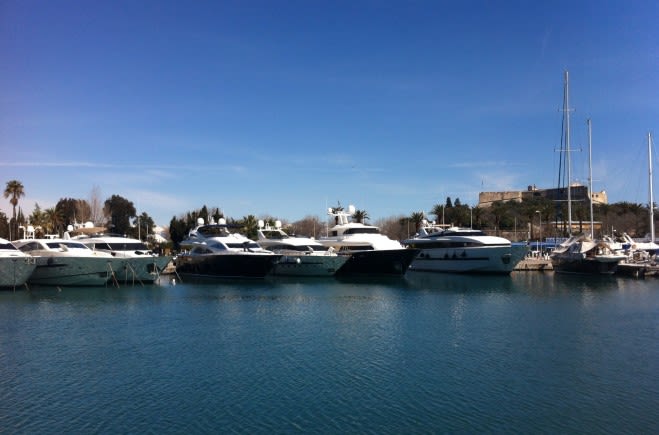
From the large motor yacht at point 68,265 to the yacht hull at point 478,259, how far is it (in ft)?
120

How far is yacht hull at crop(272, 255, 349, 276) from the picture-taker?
55469mm

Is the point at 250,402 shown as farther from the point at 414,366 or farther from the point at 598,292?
the point at 598,292

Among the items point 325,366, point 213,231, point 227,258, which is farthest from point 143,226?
point 325,366

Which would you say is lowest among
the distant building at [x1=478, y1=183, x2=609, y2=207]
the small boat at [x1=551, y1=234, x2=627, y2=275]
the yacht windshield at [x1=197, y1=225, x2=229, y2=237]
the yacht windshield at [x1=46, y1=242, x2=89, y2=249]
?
the small boat at [x1=551, y1=234, x2=627, y2=275]

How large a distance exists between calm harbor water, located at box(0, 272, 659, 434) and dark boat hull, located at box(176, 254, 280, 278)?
14.7 meters

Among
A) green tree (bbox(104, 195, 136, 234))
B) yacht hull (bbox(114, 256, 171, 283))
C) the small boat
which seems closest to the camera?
yacht hull (bbox(114, 256, 171, 283))

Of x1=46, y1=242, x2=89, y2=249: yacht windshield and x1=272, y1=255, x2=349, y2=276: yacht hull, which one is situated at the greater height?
x1=46, y1=242, x2=89, y2=249: yacht windshield

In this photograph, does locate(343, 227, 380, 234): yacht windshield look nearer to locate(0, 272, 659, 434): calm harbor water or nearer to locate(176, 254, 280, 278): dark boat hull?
locate(176, 254, 280, 278): dark boat hull

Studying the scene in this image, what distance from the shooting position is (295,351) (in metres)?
22.2

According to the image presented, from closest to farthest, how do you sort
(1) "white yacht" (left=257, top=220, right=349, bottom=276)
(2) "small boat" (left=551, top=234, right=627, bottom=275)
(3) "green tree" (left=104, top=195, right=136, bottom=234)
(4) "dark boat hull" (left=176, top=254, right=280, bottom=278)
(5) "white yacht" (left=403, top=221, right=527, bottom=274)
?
1. (4) "dark boat hull" (left=176, top=254, right=280, bottom=278)
2. (1) "white yacht" (left=257, top=220, right=349, bottom=276)
3. (5) "white yacht" (left=403, top=221, right=527, bottom=274)
4. (2) "small boat" (left=551, top=234, right=627, bottom=275)
5. (3) "green tree" (left=104, top=195, right=136, bottom=234)

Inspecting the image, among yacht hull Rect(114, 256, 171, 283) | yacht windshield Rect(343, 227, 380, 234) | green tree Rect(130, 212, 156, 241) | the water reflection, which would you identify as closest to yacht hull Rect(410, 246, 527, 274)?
the water reflection

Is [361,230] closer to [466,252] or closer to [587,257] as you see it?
[466,252]

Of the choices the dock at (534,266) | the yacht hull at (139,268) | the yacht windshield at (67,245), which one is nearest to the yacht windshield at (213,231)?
the yacht hull at (139,268)

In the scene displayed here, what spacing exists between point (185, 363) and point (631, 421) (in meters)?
14.3
